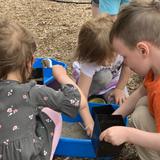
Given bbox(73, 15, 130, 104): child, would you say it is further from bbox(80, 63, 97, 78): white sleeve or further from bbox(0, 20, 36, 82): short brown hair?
bbox(0, 20, 36, 82): short brown hair

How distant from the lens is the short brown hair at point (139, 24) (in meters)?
1.40

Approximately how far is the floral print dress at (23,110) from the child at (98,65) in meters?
0.43

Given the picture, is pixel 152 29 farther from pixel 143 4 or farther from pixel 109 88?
pixel 109 88

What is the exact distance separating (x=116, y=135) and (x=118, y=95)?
2.12 feet

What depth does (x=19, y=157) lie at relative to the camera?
4.48ft

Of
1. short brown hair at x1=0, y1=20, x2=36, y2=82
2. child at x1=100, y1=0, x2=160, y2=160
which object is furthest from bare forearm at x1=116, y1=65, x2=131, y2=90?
short brown hair at x1=0, y1=20, x2=36, y2=82

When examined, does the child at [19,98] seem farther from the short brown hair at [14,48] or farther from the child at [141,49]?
the child at [141,49]

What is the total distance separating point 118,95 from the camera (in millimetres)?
1996

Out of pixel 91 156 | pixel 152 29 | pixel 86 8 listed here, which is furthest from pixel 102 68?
pixel 86 8

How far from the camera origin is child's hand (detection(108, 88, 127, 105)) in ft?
6.49

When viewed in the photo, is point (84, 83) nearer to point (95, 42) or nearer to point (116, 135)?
point (95, 42)

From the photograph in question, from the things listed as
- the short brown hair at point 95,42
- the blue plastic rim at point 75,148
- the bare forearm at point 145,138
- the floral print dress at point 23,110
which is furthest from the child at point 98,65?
the bare forearm at point 145,138

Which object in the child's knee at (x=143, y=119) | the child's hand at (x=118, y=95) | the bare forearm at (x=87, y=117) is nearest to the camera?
the child's knee at (x=143, y=119)

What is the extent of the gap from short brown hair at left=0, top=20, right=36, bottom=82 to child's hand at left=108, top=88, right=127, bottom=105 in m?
0.71
